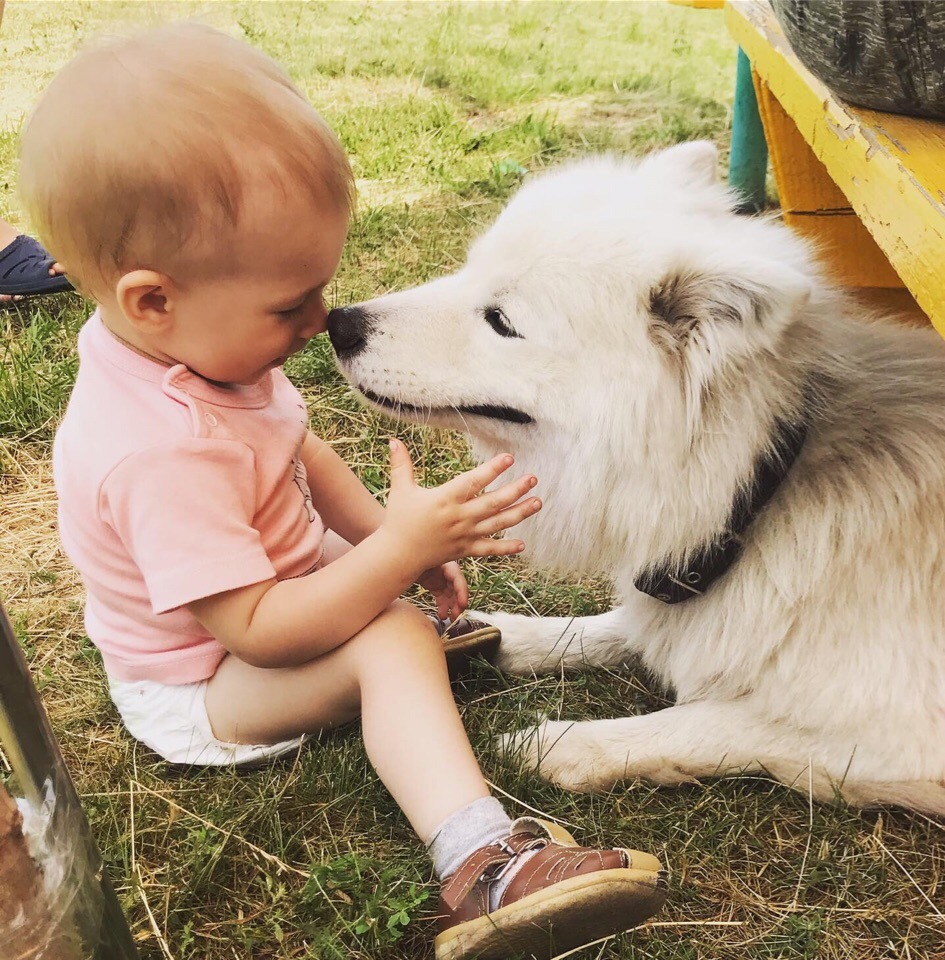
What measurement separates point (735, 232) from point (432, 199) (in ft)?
8.41

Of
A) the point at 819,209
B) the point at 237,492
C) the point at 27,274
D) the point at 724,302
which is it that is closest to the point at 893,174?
the point at 724,302

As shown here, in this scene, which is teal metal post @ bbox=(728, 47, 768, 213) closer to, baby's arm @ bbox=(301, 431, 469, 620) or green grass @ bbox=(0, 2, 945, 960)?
green grass @ bbox=(0, 2, 945, 960)

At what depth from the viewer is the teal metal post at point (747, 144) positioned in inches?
152

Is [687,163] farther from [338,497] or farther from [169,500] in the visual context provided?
[169,500]

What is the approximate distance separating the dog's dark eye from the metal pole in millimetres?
920

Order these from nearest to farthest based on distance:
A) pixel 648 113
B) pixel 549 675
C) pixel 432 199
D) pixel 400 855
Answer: pixel 400 855 → pixel 549 675 → pixel 432 199 → pixel 648 113

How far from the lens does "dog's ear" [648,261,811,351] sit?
4.42 feet

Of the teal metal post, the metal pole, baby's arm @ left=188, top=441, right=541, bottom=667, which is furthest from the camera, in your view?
the teal metal post

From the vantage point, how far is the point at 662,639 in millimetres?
1818

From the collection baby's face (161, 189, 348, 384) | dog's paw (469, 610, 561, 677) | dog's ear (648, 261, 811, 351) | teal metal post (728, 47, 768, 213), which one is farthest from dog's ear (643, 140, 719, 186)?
teal metal post (728, 47, 768, 213)

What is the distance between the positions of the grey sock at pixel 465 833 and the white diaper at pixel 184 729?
1.33 feet

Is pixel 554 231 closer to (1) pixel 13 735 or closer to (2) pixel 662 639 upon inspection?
(2) pixel 662 639

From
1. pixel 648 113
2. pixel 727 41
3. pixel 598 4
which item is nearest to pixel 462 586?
pixel 648 113

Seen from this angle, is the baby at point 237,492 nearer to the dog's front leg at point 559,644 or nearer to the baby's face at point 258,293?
the baby's face at point 258,293
